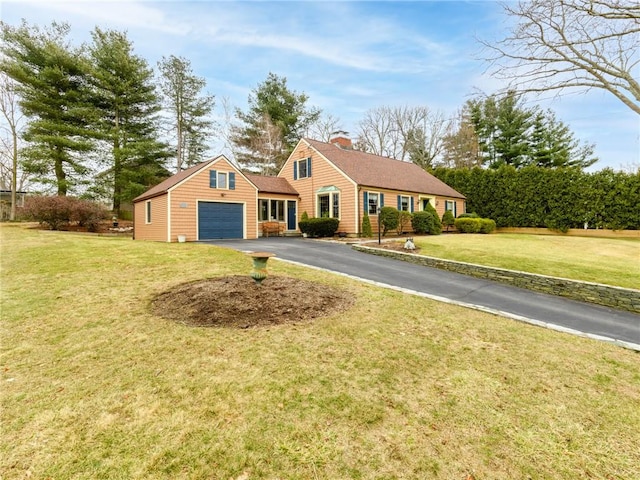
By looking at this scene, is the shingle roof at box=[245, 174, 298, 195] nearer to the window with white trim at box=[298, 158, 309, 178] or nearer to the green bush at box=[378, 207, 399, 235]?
the window with white trim at box=[298, 158, 309, 178]

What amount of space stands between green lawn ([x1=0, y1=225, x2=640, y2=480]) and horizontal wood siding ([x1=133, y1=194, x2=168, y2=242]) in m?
11.3

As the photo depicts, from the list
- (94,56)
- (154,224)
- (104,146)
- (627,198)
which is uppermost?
(94,56)

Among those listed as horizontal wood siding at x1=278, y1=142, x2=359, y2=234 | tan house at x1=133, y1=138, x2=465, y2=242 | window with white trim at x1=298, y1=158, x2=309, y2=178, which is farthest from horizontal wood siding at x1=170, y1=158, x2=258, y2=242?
window with white trim at x1=298, y1=158, x2=309, y2=178

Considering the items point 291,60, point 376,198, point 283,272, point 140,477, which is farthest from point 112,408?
point 291,60

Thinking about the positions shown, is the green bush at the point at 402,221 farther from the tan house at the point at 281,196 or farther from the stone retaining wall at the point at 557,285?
the stone retaining wall at the point at 557,285

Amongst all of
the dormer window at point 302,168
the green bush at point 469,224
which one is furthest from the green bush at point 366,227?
the green bush at point 469,224

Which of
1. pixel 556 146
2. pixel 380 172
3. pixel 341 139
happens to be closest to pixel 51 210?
pixel 341 139

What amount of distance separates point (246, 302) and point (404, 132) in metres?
34.6

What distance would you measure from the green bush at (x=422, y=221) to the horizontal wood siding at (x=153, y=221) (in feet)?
46.2

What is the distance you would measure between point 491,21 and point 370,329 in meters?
13.2

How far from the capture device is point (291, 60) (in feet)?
58.7

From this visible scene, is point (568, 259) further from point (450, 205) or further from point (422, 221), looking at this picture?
point (450, 205)

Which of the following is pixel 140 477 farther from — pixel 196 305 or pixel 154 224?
pixel 154 224

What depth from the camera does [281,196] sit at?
20.0m
